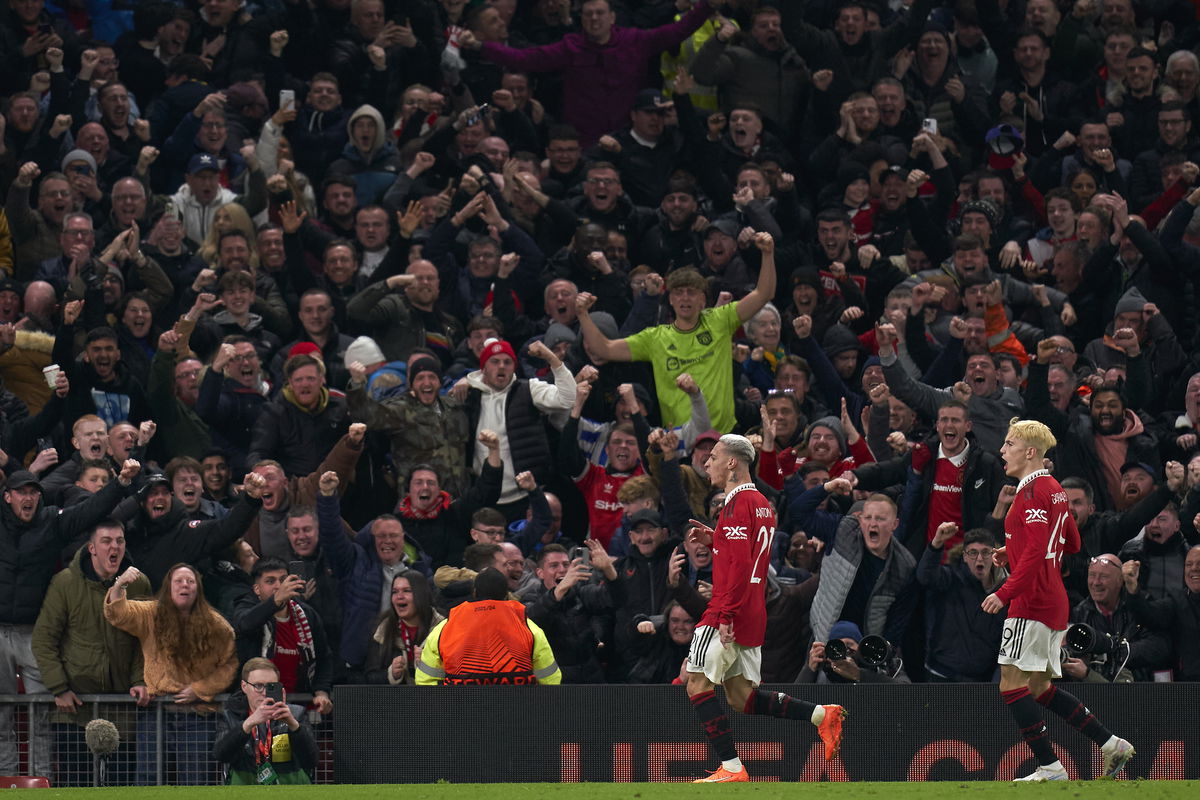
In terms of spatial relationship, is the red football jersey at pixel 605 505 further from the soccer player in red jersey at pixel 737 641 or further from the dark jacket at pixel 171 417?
the soccer player in red jersey at pixel 737 641

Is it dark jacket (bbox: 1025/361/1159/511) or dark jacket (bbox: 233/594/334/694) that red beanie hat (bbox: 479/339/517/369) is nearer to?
dark jacket (bbox: 233/594/334/694)

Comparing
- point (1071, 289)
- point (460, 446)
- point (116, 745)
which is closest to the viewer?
point (116, 745)

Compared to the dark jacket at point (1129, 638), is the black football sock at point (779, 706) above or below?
below

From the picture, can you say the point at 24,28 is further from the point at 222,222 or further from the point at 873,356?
the point at 873,356

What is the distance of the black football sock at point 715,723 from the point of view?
11938mm

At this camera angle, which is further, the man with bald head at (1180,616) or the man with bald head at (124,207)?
the man with bald head at (124,207)

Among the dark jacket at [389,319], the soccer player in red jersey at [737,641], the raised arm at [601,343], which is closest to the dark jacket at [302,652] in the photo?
the soccer player in red jersey at [737,641]

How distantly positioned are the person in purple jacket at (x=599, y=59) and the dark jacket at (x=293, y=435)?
5.49m

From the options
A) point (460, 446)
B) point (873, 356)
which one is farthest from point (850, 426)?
point (460, 446)

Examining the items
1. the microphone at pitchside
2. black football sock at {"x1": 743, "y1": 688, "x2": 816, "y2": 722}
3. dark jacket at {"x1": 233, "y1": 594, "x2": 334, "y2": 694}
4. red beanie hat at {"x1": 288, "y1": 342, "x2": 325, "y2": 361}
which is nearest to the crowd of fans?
dark jacket at {"x1": 233, "y1": 594, "x2": 334, "y2": 694}

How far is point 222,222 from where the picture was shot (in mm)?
17594

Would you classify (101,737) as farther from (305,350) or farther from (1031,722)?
(1031,722)

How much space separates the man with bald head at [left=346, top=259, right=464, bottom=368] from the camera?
55.0 feet

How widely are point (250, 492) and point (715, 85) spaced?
792 cm
